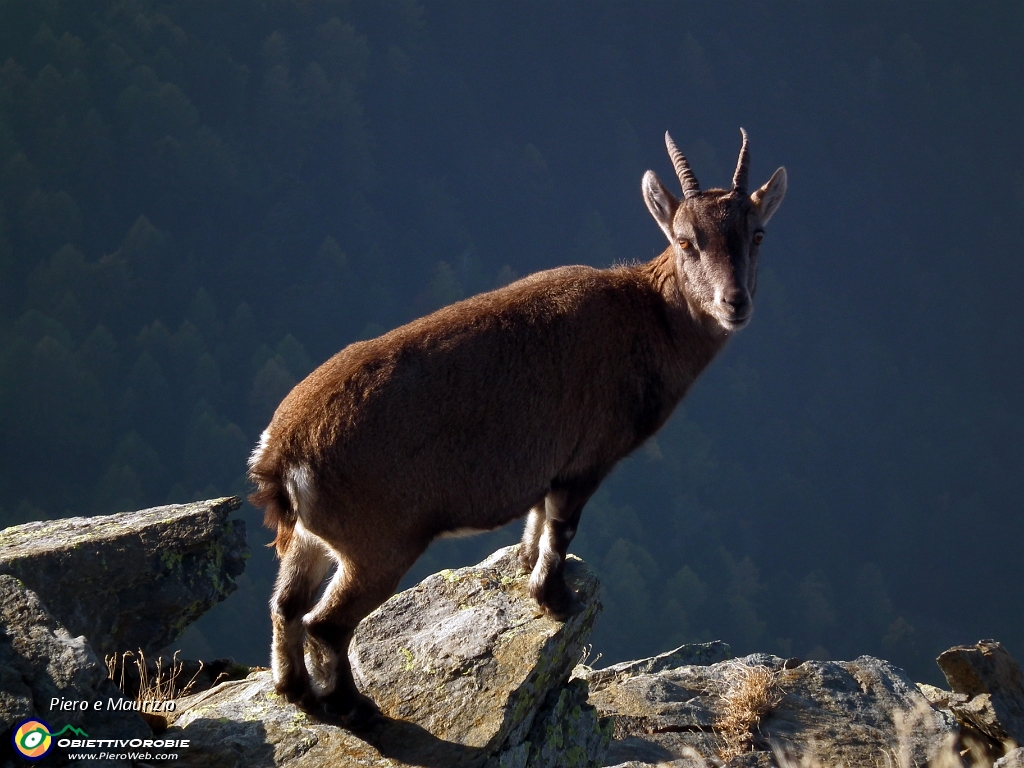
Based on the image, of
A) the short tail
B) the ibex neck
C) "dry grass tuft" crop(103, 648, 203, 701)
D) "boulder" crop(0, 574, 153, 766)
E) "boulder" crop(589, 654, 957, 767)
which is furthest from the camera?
"boulder" crop(589, 654, 957, 767)

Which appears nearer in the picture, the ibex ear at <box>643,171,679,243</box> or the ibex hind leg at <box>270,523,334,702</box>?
the ibex hind leg at <box>270,523,334,702</box>

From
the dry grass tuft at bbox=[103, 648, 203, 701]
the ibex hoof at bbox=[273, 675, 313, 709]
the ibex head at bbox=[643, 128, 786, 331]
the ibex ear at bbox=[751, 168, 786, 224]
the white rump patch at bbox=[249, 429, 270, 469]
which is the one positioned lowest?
the ibex hoof at bbox=[273, 675, 313, 709]

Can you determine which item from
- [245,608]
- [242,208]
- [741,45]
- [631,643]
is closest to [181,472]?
[245,608]

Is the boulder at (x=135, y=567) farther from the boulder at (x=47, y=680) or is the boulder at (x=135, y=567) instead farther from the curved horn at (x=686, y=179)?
the curved horn at (x=686, y=179)

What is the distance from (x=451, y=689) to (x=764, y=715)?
3583 millimetres

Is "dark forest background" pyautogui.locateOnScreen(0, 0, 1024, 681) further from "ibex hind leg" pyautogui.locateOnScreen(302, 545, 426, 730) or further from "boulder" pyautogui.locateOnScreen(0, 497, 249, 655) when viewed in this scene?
"ibex hind leg" pyautogui.locateOnScreen(302, 545, 426, 730)

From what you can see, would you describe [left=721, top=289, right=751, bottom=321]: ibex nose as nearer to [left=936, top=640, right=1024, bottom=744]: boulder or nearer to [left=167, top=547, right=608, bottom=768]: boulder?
[left=167, top=547, right=608, bottom=768]: boulder

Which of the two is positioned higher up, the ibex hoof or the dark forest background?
the dark forest background

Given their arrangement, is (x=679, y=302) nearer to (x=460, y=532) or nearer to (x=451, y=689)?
(x=460, y=532)

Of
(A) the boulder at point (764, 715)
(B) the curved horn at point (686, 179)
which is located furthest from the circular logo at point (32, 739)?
(B) the curved horn at point (686, 179)

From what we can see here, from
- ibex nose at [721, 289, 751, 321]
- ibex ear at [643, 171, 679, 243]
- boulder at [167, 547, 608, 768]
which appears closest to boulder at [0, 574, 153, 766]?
boulder at [167, 547, 608, 768]

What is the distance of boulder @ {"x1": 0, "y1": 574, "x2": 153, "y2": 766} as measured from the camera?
4.33m

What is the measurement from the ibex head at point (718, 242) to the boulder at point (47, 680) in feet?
15.2

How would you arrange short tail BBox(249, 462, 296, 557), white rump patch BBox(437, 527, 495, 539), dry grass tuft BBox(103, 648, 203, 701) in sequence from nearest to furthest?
1. short tail BBox(249, 462, 296, 557)
2. white rump patch BBox(437, 527, 495, 539)
3. dry grass tuft BBox(103, 648, 203, 701)
